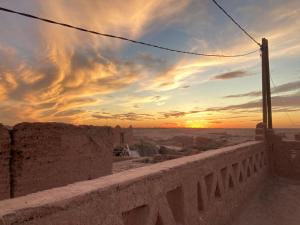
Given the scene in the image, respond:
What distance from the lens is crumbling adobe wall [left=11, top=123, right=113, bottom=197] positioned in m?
5.66

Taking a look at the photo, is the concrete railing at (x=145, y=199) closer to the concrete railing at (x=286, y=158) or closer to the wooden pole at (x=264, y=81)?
the concrete railing at (x=286, y=158)

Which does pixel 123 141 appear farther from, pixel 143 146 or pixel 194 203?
pixel 194 203

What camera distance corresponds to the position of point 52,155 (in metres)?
6.26

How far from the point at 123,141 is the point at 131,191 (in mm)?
19849

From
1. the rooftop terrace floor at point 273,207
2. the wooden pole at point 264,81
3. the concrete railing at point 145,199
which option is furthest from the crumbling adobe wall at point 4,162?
the wooden pole at point 264,81

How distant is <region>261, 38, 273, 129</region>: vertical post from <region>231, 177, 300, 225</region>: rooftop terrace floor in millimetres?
3563

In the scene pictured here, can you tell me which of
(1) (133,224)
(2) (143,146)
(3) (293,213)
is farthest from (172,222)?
(2) (143,146)

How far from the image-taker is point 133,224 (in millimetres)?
3320

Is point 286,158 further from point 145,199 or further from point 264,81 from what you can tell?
point 145,199

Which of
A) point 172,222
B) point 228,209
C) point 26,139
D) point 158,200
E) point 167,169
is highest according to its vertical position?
point 26,139

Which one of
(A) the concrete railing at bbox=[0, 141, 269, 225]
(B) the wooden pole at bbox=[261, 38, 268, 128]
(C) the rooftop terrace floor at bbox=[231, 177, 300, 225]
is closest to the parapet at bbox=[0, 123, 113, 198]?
(A) the concrete railing at bbox=[0, 141, 269, 225]

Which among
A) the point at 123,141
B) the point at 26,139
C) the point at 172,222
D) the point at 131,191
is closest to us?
the point at 131,191

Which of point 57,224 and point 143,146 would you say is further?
point 143,146

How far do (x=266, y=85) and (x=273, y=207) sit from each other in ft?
22.3
